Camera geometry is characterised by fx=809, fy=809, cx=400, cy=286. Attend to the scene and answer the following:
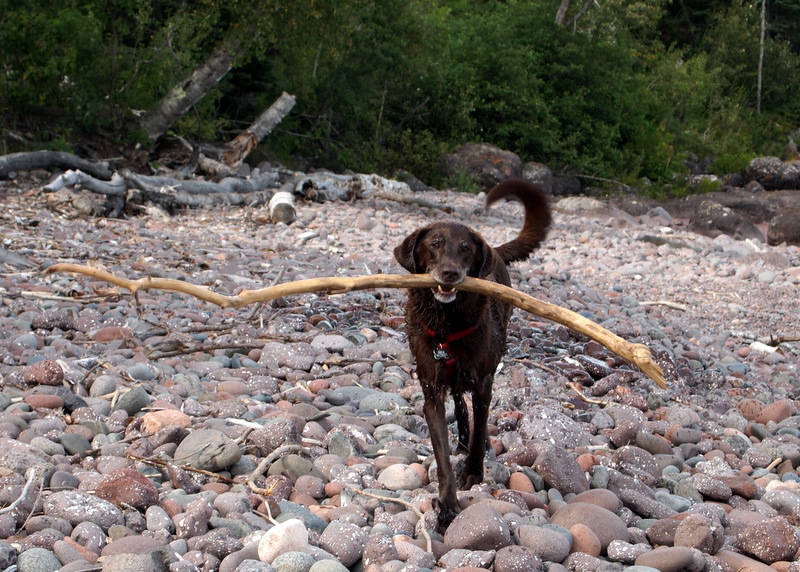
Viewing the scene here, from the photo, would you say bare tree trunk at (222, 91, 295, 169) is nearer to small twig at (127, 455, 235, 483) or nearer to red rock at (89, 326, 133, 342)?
red rock at (89, 326, 133, 342)

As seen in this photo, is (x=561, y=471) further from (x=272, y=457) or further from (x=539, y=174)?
(x=539, y=174)

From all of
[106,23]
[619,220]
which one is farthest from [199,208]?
[619,220]

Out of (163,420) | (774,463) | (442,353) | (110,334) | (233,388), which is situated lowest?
(110,334)

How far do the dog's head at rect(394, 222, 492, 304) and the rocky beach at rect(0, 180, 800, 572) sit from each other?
1002 millimetres

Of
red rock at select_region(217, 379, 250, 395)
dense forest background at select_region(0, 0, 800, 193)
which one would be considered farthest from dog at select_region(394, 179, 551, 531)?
dense forest background at select_region(0, 0, 800, 193)

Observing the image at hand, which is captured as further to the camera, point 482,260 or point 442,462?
point 482,260

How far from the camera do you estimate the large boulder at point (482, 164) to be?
75.9 ft

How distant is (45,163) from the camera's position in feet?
44.4

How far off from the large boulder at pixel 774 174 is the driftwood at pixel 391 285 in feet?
95.2

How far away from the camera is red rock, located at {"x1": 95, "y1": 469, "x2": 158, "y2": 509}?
3.36 m

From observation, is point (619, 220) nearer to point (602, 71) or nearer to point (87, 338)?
point (602, 71)

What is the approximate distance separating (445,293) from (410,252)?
481 mm

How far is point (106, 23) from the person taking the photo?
16.6m

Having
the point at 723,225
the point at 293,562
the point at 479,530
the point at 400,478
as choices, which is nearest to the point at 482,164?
the point at 723,225
